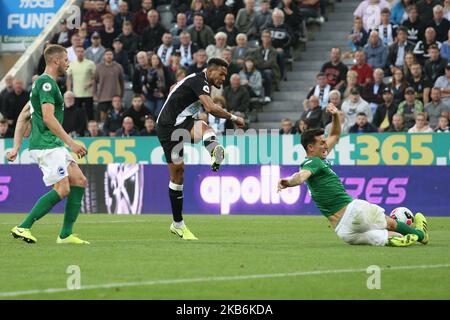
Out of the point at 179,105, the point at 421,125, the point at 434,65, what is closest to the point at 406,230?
the point at 179,105

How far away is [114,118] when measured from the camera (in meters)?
26.8

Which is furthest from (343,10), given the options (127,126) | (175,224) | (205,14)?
(175,224)

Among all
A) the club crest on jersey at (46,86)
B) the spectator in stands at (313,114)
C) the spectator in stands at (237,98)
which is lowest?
the club crest on jersey at (46,86)

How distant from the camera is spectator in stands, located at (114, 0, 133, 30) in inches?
1166

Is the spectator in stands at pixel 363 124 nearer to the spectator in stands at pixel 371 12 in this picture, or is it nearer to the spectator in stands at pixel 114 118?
the spectator in stands at pixel 371 12

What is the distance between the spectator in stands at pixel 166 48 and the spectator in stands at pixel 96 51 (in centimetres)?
163

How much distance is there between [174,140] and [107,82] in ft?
42.6

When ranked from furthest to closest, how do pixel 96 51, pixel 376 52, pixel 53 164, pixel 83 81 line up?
pixel 96 51 < pixel 83 81 < pixel 376 52 < pixel 53 164

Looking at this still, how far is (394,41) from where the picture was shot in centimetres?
2491

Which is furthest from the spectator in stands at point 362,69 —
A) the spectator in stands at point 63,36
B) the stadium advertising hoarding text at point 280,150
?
the spectator in stands at point 63,36

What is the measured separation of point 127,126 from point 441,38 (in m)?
7.69

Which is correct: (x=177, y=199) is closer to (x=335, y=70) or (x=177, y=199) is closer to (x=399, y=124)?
(x=399, y=124)

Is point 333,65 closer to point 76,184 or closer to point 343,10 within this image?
point 343,10

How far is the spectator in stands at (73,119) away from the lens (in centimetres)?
2705
